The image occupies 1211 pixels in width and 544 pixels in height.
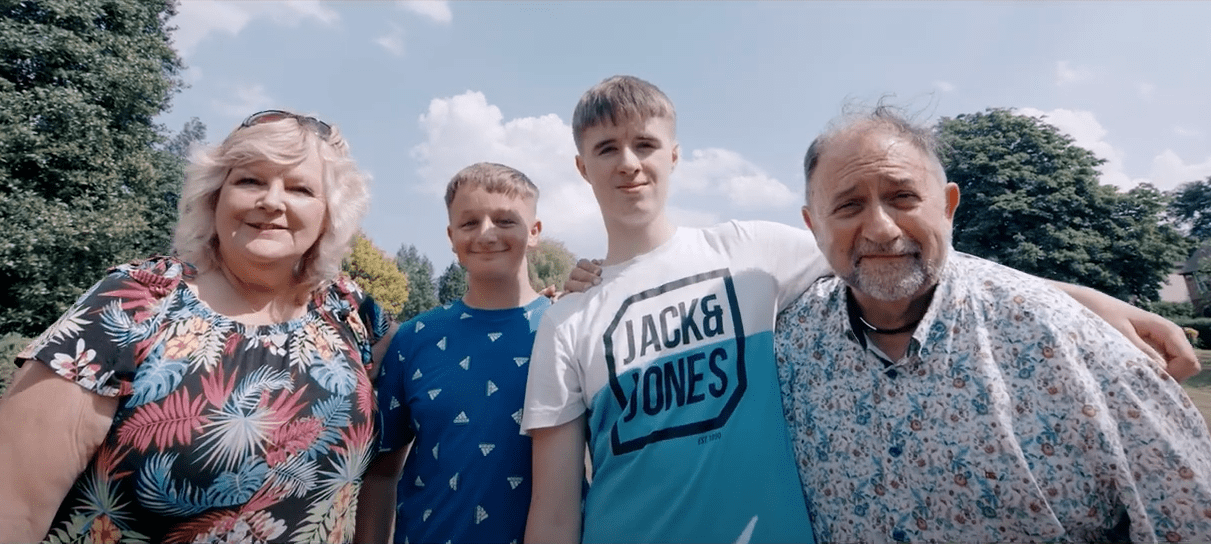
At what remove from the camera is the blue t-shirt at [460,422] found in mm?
2592

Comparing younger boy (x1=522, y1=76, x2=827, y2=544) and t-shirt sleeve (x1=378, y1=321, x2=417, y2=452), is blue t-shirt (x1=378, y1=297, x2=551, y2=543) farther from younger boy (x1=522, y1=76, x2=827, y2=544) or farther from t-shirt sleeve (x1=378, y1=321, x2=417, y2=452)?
younger boy (x1=522, y1=76, x2=827, y2=544)

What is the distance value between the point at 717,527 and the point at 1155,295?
3499 cm

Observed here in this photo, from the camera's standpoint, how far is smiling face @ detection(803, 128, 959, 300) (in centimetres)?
223

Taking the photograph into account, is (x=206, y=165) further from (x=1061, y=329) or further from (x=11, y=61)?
(x=11, y=61)

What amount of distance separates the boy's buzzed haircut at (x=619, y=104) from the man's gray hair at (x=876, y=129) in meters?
0.70

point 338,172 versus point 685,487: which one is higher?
point 338,172

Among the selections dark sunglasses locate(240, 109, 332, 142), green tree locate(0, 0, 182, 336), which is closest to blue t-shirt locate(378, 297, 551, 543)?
dark sunglasses locate(240, 109, 332, 142)

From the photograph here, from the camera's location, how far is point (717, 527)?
213 centimetres

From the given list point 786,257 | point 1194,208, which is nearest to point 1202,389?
point 786,257

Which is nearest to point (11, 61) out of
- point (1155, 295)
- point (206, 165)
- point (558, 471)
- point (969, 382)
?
point (206, 165)

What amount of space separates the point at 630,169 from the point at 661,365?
88 centimetres

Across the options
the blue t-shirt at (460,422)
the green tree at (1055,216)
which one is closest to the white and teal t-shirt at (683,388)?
the blue t-shirt at (460,422)

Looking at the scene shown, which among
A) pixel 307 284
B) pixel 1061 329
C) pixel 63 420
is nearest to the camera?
pixel 63 420

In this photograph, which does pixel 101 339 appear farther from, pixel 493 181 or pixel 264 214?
pixel 493 181
